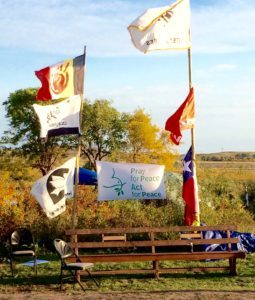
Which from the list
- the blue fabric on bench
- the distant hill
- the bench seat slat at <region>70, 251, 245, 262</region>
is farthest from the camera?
the distant hill

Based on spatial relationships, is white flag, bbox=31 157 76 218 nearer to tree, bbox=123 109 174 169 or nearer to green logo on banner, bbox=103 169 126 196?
green logo on banner, bbox=103 169 126 196

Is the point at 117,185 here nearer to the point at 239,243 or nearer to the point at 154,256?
the point at 154,256

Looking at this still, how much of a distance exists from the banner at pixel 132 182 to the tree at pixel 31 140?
32.7 metres

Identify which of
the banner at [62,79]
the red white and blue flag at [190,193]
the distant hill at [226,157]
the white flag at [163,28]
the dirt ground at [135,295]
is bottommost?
the dirt ground at [135,295]

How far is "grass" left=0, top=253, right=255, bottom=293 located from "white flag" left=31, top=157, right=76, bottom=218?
1.34 meters

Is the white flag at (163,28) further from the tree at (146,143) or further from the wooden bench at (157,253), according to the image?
the tree at (146,143)

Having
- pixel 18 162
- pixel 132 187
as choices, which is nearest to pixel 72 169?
pixel 132 187

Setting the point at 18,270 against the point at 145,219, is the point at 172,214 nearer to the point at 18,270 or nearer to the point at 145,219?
the point at 145,219

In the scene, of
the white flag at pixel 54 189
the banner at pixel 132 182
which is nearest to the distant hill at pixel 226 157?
the banner at pixel 132 182

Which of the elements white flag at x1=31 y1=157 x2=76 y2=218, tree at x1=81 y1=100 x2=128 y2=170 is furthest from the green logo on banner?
tree at x1=81 y1=100 x2=128 y2=170

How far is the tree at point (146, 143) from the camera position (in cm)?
3719

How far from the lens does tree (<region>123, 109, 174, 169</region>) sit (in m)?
37.2

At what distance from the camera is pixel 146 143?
38312mm

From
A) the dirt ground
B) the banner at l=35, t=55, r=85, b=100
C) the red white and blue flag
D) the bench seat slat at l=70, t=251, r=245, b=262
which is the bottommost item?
the dirt ground
